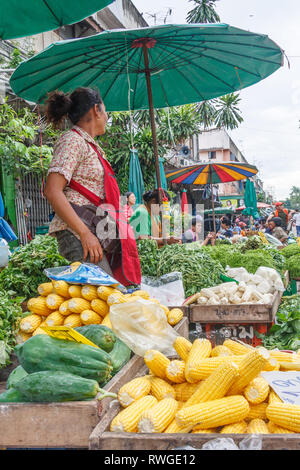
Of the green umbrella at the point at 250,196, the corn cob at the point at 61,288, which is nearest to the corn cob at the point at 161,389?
the corn cob at the point at 61,288

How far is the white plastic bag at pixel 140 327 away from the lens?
209 centimetres

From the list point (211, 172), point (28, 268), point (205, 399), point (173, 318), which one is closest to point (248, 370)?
point (205, 399)

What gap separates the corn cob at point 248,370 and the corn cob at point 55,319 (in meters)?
1.28

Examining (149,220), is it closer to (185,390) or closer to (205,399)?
(185,390)

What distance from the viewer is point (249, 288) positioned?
3.53 meters

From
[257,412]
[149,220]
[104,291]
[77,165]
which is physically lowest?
[257,412]

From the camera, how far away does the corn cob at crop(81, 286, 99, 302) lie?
8.21 feet

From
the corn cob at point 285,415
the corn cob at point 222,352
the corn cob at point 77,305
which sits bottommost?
the corn cob at point 285,415

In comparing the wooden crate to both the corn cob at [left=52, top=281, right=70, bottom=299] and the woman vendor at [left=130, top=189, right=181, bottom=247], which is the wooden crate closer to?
the corn cob at [left=52, top=281, right=70, bottom=299]

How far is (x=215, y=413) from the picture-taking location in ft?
4.62

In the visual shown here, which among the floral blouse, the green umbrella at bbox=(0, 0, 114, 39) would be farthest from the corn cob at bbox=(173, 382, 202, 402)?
the green umbrella at bbox=(0, 0, 114, 39)

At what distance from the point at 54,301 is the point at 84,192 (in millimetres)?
822

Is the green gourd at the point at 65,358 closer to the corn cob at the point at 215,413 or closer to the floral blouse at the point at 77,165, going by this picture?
the corn cob at the point at 215,413

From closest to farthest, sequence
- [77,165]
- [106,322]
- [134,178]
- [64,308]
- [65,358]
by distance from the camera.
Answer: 1. [65,358]
2. [106,322]
3. [64,308]
4. [77,165]
5. [134,178]
